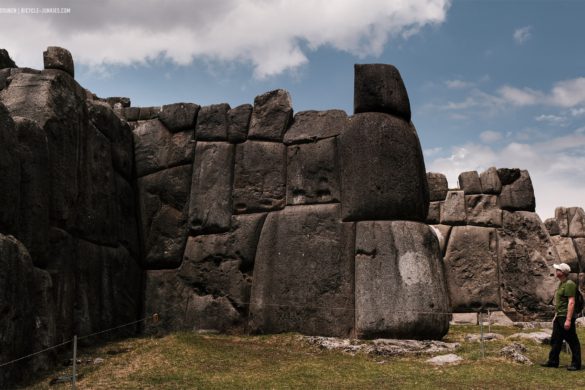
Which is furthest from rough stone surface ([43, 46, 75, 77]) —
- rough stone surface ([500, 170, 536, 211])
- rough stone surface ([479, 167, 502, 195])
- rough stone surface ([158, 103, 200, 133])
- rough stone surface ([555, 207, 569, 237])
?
rough stone surface ([555, 207, 569, 237])

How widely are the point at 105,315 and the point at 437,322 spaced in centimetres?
628

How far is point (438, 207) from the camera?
19.7 meters

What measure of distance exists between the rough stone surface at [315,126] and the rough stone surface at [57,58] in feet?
14.7

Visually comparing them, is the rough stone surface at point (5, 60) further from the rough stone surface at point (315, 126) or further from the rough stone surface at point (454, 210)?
the rough stone surface at point (454, 210)

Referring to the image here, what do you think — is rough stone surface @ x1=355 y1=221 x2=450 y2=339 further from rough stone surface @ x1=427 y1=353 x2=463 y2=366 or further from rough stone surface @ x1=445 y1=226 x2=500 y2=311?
rough stone surface @ x1=445 y1=226 x2=500 y2=311

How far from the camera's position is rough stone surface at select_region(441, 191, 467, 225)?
1908 cm

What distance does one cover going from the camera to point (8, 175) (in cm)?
863

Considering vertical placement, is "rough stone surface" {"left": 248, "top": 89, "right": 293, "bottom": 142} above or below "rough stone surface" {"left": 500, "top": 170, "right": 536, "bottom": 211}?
above

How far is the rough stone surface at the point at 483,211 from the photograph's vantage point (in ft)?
61.3

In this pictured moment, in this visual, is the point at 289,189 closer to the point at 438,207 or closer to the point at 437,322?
the point at 437,322

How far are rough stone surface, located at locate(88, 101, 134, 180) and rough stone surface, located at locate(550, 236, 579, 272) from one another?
1719cm

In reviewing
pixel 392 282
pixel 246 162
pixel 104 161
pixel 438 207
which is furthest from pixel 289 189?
pixel 438 207

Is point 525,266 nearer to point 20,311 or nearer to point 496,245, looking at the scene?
point 496,245

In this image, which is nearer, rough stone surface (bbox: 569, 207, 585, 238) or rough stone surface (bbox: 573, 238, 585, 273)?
rough stone surface (bbox: 573, 238, 585, 273)
